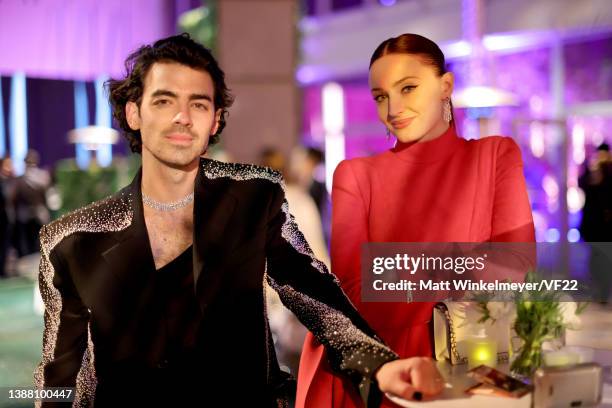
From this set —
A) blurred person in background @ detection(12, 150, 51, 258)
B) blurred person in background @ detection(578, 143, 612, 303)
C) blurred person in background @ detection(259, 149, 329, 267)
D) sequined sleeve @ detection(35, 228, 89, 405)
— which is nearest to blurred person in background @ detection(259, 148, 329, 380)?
blurred person in background @ detection(259, 149, 329, 267)

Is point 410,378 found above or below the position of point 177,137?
below

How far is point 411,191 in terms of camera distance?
5.51 ft

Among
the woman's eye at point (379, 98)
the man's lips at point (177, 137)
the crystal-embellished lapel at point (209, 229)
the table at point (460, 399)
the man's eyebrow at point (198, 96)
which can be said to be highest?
the woman's eye at point (379, 98)

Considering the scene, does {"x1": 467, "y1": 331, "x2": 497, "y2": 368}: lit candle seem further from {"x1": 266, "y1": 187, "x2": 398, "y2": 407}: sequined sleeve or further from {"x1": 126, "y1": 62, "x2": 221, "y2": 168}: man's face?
{"x1": 126, "y1": 62, "x2": 221, "y2": 168}: man's face

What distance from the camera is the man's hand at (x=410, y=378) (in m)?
1.31

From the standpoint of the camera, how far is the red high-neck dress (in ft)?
5.35

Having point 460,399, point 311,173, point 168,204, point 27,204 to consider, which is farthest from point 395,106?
point 27,204

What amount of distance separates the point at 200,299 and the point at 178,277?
65mm

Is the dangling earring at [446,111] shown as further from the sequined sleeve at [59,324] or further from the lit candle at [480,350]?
the sequined sleeve at [59,324]

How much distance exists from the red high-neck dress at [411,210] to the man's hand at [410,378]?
30 centimetres

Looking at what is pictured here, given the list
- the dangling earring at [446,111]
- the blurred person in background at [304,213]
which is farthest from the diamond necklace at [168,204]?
the blurred person in background at [304,213]

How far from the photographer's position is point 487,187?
1628mm

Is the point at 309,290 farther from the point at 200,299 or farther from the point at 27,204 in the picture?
the point at 27,204

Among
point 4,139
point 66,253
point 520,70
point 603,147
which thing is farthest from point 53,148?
point 66,253
